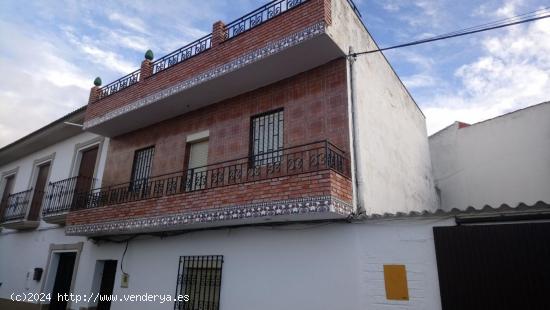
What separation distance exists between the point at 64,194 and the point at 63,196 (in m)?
0.07

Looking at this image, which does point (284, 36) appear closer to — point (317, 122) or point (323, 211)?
point (317, 122)

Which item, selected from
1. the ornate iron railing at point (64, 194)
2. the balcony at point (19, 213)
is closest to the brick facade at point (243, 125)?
the ornate iron railing at point (64, 194)

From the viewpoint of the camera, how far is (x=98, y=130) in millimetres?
10852

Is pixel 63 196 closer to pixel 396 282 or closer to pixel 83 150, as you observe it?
pixel 83 150

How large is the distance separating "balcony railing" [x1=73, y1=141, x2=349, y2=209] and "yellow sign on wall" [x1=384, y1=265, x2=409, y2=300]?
A: 1732mm

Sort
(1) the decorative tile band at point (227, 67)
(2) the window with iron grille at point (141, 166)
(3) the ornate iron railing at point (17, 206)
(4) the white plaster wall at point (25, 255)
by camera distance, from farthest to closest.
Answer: (3) the ornate iron railing at point (17, 206), (4) the white plaster wall at point (25, 255), (2) the window with iron grille at point (141, 166), (1) the decorative tile band at point (227, 67)

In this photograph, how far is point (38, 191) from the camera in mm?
13125

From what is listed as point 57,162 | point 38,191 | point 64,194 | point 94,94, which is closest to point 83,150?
point 57,162

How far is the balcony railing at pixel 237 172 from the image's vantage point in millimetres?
6480

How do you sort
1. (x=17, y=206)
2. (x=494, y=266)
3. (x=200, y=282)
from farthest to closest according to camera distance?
1. (x=17, y=206)
2. (x=200, y=282)
3. (x=494, y=266)

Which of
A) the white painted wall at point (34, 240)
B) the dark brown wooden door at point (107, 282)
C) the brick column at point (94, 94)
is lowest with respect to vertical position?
the dark brown wooden door at point (107, 282)

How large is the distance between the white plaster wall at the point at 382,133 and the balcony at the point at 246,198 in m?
0.87

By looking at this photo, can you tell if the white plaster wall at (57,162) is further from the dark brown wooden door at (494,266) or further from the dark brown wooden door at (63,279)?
the dark brown wooden door at (494,266)

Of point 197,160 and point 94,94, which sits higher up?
point 94,94
